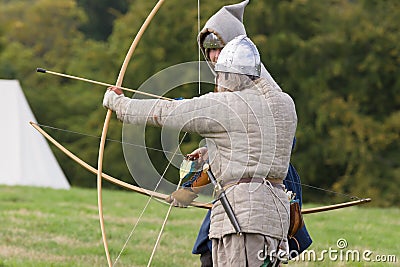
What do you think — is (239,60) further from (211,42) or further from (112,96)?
(211,42)

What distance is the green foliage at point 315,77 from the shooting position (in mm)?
18438

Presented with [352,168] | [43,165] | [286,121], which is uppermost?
[286,121]

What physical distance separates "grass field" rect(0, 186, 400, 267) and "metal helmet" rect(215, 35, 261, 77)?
2731mm

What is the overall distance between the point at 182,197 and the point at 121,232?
12.5 ft

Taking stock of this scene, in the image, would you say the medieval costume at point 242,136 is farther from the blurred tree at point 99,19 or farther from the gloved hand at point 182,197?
the blurred tree at point 99,19

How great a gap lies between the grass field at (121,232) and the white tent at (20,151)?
1.59 meters

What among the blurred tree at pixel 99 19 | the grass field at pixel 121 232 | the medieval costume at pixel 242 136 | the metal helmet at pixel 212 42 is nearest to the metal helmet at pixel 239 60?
the medieval costume at pixel 242 136

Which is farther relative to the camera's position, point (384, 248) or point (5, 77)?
point (5, 77)

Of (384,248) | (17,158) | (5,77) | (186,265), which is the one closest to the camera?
(186,265)

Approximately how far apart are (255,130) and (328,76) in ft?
52.8

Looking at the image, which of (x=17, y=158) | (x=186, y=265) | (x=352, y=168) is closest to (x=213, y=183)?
(x=186, y=265)

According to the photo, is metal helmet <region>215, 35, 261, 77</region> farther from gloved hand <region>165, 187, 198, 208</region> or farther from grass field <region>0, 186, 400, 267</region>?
grass field <region>0, 186, 400, 267</region>

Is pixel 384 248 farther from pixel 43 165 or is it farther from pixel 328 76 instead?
pixel 328 76

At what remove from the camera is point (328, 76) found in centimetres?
1962
